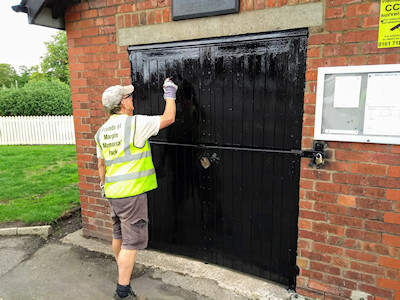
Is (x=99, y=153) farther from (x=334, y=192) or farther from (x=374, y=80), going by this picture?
(x=374, y=80)

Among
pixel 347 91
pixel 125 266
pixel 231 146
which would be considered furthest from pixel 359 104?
pixel 125 266

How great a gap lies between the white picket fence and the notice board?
44.5ft

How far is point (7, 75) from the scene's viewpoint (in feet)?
166

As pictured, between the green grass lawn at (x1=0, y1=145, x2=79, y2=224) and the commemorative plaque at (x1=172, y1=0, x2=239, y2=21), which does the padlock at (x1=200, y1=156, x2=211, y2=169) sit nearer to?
the commemorative plaque at (x1=172, y1=0, x2=239, y2=21)

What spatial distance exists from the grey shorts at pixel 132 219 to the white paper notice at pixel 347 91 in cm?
193

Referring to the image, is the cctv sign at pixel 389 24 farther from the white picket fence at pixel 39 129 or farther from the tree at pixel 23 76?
the tree at pixel 23 76

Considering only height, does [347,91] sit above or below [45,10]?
below

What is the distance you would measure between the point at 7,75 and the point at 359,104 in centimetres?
5965

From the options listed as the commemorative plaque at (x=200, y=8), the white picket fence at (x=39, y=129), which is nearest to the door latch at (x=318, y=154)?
the commemorative plaque at (x=200, y=8)

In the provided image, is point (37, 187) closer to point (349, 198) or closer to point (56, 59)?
point (349, 198)

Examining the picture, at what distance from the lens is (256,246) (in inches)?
126

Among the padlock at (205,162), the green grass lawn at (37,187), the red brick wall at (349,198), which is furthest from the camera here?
the green grass lawn at (37,187)

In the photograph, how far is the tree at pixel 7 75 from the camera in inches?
1911

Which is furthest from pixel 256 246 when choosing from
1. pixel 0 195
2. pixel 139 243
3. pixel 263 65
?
pixel 0 195
